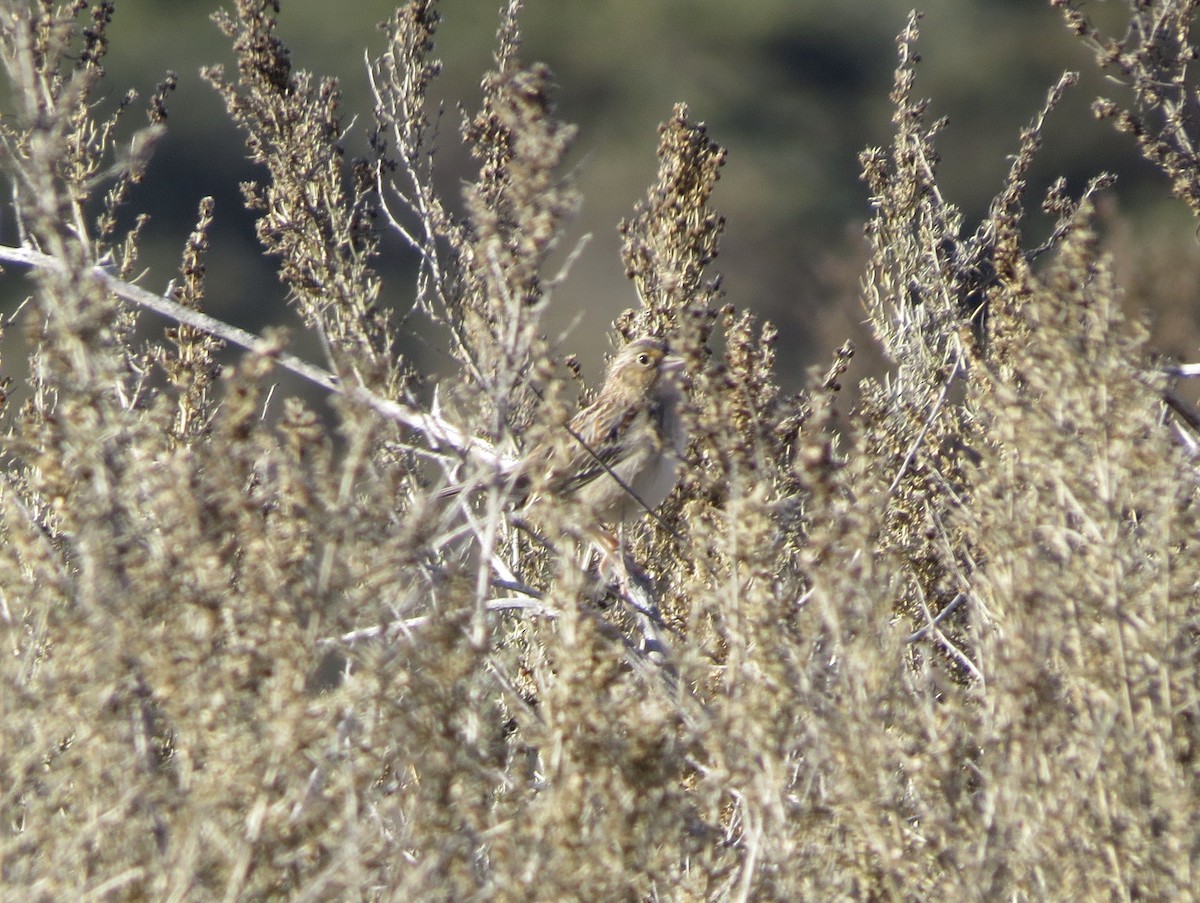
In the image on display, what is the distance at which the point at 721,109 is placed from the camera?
24250mm

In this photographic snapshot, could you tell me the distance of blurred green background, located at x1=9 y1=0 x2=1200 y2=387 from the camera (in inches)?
700

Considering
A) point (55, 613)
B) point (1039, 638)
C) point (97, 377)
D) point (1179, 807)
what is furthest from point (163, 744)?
point (1179, 807)

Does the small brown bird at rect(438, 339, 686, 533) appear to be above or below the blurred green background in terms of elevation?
below

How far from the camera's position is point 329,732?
2516 mm

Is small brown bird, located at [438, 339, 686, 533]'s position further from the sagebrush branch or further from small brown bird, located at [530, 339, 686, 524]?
the sagebrush branch

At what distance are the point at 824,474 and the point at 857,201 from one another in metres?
20.2

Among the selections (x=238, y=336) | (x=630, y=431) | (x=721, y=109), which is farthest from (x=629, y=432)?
(x=721, y=109)

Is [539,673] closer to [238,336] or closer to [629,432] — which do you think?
[238,336]

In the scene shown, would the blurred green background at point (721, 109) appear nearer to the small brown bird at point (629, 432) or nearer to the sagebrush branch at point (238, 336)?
the small brown bird at point (629, 432)

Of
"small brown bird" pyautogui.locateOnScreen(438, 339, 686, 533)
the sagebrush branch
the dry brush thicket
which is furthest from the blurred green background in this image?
the dry brush thicket

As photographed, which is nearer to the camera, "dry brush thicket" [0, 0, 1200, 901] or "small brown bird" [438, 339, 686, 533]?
"dry brush thicket" [0, 0, 1200, 901]

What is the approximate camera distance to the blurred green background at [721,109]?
1778 cm

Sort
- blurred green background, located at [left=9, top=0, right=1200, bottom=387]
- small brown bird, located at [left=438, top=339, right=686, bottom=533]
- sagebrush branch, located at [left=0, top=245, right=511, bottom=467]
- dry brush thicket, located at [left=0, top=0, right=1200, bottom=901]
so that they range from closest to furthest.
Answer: dry brush thicket, located at [left=0, top=0, right=1200, bottom=901] < sagebrush branch, located at [left=0, top=245, right=511, bottom=467] < small brown bird, located at [left=438, top=339, right=686, bottom=533] < blurred green background, located at [left=9, top=0, right=1200, bottom=387]

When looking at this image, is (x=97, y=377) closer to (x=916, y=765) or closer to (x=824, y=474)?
(x=824, y=474)
